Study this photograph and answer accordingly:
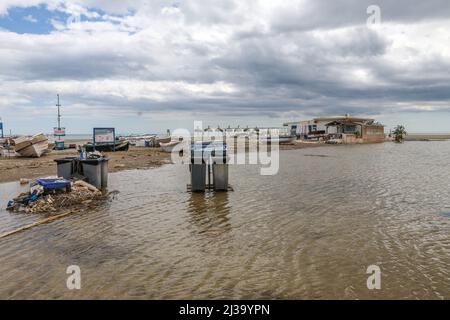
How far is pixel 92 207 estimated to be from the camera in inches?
437

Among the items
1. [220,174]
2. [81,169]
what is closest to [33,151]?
[81,169]

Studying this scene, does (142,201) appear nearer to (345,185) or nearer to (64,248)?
(64,248)

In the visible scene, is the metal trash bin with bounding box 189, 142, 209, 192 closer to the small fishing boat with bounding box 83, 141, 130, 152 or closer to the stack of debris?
the stack of debris

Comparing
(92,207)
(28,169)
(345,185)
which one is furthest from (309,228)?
(28,169)

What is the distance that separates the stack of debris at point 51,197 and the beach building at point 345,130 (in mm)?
60784

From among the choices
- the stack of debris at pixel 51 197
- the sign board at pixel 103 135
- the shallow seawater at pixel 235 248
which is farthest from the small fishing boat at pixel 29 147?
the stack of debris at pixel 51 197

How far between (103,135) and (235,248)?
1195 inches

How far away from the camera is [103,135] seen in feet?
114

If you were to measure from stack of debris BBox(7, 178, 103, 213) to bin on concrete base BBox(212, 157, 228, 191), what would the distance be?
4.49 meters

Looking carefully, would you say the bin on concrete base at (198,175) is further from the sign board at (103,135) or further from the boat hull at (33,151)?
the sign board at (103,135)

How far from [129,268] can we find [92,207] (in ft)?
17.9

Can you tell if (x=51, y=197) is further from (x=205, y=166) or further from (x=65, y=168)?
(x=205, y=166)

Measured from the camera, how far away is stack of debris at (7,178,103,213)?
10634mm

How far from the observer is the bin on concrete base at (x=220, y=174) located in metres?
14.2
